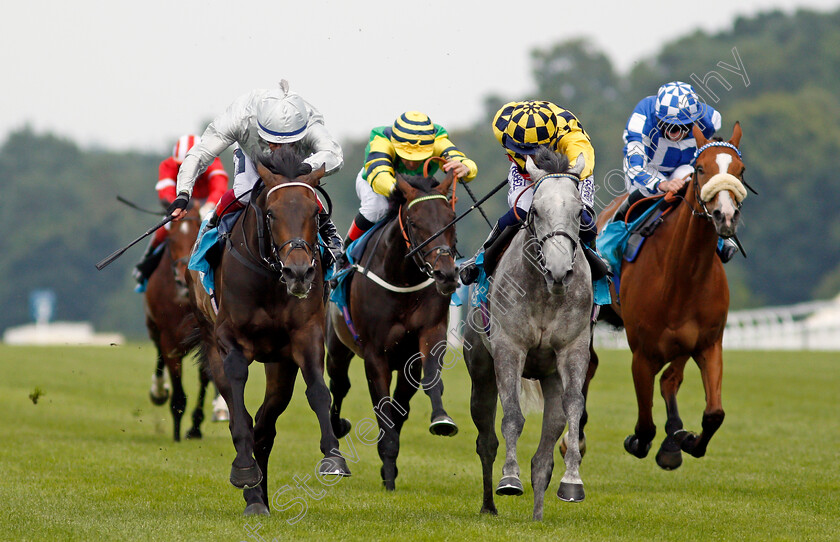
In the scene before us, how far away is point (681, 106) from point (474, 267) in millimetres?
2508

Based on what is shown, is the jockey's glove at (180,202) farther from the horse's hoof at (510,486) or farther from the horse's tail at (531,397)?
the horse's tail at (531,397)

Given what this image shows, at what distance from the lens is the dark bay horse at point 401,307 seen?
8.42 meters

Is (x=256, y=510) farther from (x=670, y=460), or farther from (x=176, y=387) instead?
(x=176, y=387)

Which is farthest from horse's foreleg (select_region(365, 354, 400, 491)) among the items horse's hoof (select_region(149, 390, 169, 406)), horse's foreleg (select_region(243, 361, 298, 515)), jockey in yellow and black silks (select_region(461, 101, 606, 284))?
horse's hoof (select_region(149, 390, 169, 406))

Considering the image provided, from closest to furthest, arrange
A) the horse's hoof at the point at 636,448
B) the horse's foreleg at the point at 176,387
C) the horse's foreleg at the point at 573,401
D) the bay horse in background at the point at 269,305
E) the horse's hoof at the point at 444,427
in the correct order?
the horse's foreleg at the point at 573,401
the bay horse in background at the point at 269,305
the horse's hoof at the point at 444,427
the horse's hoof at the point at 636,448
the horse's foreleg at the point at 176,387

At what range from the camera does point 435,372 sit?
8.56 m

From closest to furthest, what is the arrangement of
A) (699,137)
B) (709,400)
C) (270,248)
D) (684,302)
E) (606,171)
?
1. (270,248)
2. (699,137)
3. (709,400)
4. (684,302)
5. (606,171)

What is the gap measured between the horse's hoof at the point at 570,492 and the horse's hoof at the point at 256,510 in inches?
71.1

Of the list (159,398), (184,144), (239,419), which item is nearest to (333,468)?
(239,419)

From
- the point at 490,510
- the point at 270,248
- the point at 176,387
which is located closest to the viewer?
the point at 270,248

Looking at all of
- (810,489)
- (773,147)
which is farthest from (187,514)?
(773,147)

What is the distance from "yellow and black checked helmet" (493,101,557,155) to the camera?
7852 millimetres

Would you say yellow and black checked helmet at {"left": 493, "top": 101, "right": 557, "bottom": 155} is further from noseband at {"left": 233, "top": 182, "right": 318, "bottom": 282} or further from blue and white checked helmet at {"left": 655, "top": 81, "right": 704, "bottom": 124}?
blue and white checked helmet at {"left": 655, "top": 81, "right": 704, "bottom": 124}

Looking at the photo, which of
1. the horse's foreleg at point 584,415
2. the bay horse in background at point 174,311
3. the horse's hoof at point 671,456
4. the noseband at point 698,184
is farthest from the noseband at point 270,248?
the bay horse in background at point 174,311
